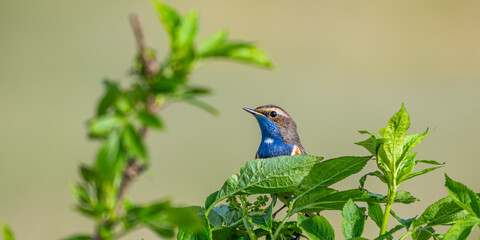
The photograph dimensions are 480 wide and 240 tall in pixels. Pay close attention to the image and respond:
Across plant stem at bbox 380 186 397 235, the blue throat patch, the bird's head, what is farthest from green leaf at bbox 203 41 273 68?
the bird's head

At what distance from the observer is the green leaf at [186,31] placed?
0.68 m

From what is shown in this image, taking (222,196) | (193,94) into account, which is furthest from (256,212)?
(193,94)

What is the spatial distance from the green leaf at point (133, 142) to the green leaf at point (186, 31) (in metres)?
0.12

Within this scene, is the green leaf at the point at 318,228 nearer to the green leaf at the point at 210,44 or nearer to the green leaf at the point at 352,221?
the green leaf at the point at 352,221

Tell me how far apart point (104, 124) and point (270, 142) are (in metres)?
2.84

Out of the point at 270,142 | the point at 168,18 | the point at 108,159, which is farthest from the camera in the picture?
the point at 270,142

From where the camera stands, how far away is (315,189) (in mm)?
1173

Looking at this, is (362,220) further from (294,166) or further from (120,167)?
(120,167)

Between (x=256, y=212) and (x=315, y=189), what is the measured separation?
5.2 inches

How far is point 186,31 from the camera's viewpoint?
27.3 inches

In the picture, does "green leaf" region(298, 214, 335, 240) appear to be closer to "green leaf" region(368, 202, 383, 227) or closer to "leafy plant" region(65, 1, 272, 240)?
"green leaf" region(368, 202, 383, 227)

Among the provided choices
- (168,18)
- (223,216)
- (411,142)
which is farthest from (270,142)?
(168,18)

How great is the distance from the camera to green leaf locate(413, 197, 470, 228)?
1.16 meters

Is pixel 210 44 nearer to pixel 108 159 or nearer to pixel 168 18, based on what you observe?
pixel 168 18
